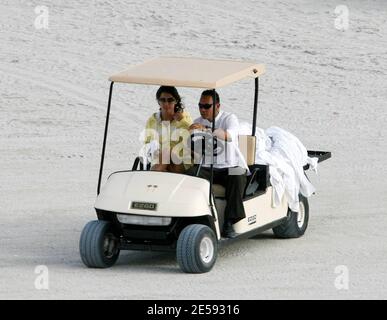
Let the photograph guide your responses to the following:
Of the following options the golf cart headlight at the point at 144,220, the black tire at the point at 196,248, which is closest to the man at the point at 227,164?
the black tire at the point at 196,248

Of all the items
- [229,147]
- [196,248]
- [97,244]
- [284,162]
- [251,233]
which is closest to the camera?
[196,248]

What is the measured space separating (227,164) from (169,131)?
52cm

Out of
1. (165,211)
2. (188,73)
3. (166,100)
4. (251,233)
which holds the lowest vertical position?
(251,233)

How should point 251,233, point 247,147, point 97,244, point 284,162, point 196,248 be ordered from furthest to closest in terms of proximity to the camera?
1. point 284,162
2. point 247,147
3. point 251,233
4. point 97,244
5. point 196,248

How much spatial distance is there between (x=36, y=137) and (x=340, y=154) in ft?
11.9

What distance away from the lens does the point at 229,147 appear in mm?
11250

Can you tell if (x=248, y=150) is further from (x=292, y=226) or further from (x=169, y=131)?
(x=292, y=226)

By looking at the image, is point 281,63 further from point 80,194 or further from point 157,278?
point 157,278

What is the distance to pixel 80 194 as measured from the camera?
46.6 ft

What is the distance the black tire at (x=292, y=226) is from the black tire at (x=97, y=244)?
1776 millimetres

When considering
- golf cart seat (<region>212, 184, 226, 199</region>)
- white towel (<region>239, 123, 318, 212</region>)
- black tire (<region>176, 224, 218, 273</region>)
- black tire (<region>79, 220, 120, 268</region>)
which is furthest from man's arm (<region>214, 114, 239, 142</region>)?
black tire (<region>79, 220, 120, 268</region>)

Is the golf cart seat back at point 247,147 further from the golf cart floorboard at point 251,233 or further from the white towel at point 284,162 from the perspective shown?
the golf cart floorboard at point 251,233

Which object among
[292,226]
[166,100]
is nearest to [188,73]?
[166,100]
